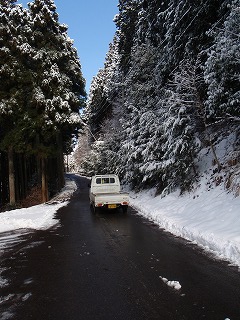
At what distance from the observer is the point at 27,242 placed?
9289mm

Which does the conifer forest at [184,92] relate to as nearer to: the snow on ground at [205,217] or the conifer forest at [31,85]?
the snow on ground at [205,217]

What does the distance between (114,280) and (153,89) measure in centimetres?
2077

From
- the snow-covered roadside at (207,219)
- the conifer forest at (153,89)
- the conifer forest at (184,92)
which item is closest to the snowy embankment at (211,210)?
the snow-covered roadside at (207,219)

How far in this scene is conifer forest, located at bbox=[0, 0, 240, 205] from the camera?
42.0 feet

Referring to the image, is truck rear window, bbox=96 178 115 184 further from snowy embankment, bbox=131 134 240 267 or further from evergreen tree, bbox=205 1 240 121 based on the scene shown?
evergreen tree, bbox=205 1 240 121

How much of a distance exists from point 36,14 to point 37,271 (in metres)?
22.7

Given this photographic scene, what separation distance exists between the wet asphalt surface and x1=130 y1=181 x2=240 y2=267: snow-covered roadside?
0.47 metres

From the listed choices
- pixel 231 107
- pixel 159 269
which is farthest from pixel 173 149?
pixel 159 269

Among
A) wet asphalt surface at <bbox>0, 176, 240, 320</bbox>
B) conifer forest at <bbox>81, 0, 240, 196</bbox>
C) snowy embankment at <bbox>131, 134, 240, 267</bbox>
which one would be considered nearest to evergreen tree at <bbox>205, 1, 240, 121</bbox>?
conifer forest at <bbox>81, 0, 240, 196</bbox>

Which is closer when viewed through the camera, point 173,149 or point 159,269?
point 159,269

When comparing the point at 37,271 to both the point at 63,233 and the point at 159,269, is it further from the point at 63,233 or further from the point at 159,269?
the point at 63,233

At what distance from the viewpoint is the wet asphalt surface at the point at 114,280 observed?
4.29 metres

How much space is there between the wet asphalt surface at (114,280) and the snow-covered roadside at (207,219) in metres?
0.47

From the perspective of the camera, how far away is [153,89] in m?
24.6
